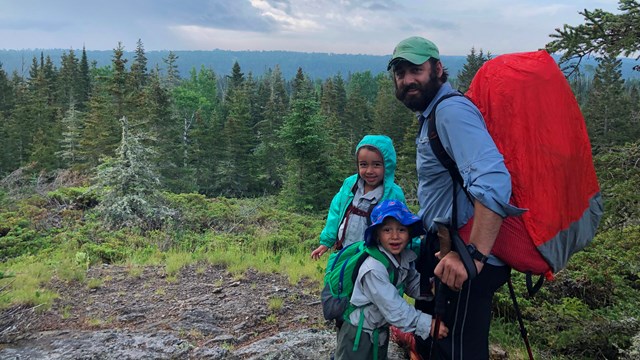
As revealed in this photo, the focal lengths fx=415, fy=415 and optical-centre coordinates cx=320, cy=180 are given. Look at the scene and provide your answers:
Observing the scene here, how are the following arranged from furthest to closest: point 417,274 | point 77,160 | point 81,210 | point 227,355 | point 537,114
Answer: point 77,160 < point 81,210 < point 227,355 < point 417,274 < point 537,114

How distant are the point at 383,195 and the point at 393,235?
0.73 metres

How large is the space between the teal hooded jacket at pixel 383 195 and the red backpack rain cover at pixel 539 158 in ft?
4.02

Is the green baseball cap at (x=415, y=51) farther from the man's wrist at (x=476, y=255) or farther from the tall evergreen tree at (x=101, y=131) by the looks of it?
the tall evergreen tree at (x=101, y=131)

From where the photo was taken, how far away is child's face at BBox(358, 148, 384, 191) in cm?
301

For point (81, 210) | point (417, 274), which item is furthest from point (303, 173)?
point (417, 274)

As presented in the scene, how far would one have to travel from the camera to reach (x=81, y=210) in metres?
11.8

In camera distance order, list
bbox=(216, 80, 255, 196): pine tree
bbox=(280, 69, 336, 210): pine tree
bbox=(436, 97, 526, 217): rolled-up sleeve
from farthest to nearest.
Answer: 1. bbox=(216, 80, 255, 196): pine tree
2. bbox=(280, 69, 336, 210): pine tree
3. bbox=(436, 97, 526, 217): rolled-up sleeve

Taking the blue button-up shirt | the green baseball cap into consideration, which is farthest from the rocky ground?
the green baseball cap

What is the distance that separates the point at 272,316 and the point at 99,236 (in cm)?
641

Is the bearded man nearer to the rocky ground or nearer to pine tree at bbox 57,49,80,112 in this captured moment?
the rocky ground

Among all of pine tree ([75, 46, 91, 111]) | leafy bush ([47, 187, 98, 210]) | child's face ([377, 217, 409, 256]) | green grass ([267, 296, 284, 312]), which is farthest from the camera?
pine tree ([75, 46, 91, 111])

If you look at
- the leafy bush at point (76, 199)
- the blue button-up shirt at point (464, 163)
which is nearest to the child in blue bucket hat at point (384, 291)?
the blue button-up shirt at point (464, 163)

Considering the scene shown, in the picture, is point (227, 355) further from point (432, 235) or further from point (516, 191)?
point (516, 191)

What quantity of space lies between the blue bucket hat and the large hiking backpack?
0.52 meters
